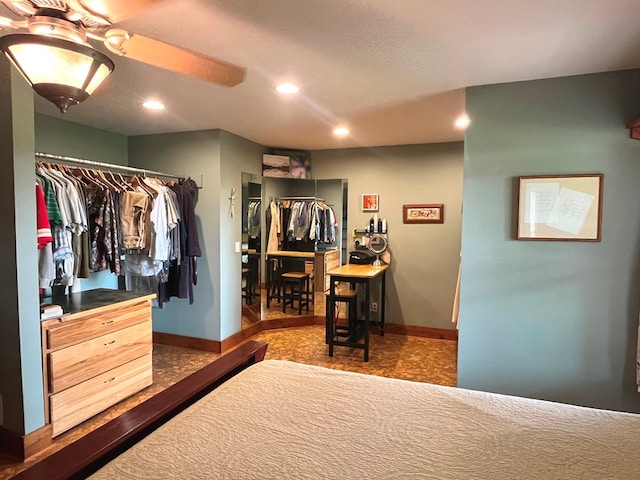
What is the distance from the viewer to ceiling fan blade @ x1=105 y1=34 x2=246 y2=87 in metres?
1.36

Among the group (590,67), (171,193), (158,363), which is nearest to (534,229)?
(590,67)

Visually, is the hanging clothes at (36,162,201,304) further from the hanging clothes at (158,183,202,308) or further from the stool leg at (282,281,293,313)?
the stool leg at (282,281,293,313)

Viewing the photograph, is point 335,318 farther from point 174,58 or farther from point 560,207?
point 174,58

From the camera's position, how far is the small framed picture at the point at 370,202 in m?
4.71

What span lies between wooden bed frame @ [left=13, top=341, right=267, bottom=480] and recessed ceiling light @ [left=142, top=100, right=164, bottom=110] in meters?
2.08

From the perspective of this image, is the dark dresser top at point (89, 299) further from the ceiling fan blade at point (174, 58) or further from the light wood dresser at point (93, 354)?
the ceiling fan blade at point (174, 58)

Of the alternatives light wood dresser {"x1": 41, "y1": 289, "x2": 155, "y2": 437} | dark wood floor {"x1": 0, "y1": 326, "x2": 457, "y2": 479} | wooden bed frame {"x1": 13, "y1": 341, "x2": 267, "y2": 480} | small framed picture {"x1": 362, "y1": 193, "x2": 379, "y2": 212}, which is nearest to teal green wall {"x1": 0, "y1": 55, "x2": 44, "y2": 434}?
light wood dresser {"x1": 41, "y1": 289, "x2": 155, "y2": 437}

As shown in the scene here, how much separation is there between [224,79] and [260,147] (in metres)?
3.04

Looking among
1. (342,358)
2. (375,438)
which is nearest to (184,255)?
(342,358)

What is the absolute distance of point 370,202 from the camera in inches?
186

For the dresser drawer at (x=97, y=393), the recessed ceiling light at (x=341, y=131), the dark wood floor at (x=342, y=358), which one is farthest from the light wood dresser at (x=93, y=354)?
the recessed ceiling light at (x=341, y=131)

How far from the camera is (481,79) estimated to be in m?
2.38

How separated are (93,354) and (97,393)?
0.29 meters

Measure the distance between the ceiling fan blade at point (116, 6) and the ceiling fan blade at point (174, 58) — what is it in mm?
105
